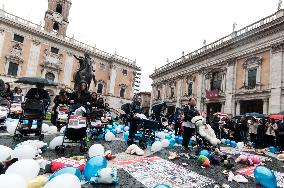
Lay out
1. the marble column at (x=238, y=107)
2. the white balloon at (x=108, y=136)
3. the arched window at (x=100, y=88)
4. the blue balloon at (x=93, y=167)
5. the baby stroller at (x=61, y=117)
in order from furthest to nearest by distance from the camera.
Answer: the arched window at (x=100, y=88) < the marble column at (x=238, y=107) < the baby stroller at (x=61, y=117) < the white balloon at (x=108, y=136) < the blue balloon at (x=93, y=167)

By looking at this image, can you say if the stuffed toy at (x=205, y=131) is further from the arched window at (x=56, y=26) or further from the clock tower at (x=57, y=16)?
the arched window at (x=56, y=26)

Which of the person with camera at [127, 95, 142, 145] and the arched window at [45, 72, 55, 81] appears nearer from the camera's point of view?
the person with camera at [127, 95, 142, 145]

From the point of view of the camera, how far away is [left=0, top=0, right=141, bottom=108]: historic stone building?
31016 millimetres

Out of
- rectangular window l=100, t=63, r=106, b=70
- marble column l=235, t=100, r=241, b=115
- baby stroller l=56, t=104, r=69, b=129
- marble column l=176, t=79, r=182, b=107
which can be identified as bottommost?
baby stroller l=56, t=104, r=69, b=129

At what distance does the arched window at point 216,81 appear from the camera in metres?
24.1

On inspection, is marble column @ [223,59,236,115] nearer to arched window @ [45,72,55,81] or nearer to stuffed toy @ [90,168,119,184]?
stuffed toy @ [90,168,119,184]

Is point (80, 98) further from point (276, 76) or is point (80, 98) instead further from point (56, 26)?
point (56, 26)

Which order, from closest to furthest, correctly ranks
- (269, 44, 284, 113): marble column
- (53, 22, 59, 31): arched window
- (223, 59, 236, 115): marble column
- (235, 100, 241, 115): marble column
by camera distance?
(269, 44, 284, 113): marble column → (235, 100, 241, 115): marble column → (223, 59, 236, 115): marble column → (53, 22, 59, 31): arched window

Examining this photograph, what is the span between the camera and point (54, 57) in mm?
35500

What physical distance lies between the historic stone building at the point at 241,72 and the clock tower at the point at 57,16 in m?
21.6

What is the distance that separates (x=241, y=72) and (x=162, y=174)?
19574 millimetres

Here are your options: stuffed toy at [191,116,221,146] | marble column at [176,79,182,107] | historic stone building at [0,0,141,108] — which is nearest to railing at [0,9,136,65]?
historic stone building at [0,0,141,108]

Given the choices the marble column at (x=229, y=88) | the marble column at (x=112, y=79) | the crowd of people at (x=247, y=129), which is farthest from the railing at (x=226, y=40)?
the marble column at (x=112, y=79)

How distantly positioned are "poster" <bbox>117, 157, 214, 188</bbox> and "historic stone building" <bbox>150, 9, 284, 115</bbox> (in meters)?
15.4
